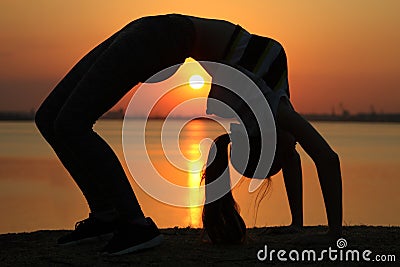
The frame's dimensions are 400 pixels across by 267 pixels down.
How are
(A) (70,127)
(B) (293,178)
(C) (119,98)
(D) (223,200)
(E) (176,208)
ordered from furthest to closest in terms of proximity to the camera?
(E) (176,208)
(B) (293,178)
(D) (223,200)
(C) (119,98)
(A) (70,127)

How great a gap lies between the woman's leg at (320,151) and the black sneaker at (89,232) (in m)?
1.11

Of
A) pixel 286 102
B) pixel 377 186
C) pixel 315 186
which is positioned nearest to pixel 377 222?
pixel 315 186

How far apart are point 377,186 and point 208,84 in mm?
8798

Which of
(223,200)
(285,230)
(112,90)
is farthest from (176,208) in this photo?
(112,90)

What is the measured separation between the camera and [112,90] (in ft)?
12.2

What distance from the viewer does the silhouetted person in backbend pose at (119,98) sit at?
3.71 meters

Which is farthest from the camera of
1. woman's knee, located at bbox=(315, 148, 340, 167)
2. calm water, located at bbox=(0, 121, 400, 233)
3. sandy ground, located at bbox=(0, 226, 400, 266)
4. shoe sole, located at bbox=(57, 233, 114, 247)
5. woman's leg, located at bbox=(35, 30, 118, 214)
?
calm water, located at bbox=(0, 121, 400, 233)

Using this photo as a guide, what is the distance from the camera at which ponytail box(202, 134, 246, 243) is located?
159 inches

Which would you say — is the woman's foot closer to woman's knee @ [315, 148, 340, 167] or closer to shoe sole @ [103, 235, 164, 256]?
woman's knee @ [315, 148, 340, 167]

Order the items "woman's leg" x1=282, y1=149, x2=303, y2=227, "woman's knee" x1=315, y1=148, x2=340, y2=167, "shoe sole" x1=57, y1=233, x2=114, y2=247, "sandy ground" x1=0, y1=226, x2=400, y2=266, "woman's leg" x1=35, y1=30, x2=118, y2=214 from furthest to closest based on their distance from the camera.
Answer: "woman's leg" x1=282, y1=149, x2=303, y2=227
"shoe sole" x1=57, y1=233, x2=114, y2=247
"woman's leg" x1=35, y1=30, x2=118, y2=214
"woman's knee" x1=315, y1=148, x2=340, y2=167
"sandy ground" x1=0, y1=226, x2=400, y2=266

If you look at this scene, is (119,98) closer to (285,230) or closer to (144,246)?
(144,246)

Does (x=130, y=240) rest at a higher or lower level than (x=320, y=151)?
lower

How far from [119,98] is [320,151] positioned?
1.04 metres

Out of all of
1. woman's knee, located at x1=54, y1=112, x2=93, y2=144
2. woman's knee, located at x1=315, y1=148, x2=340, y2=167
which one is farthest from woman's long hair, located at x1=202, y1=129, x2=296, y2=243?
woman's knee, located at x1=54, y1=112, x2=93, y2=144
